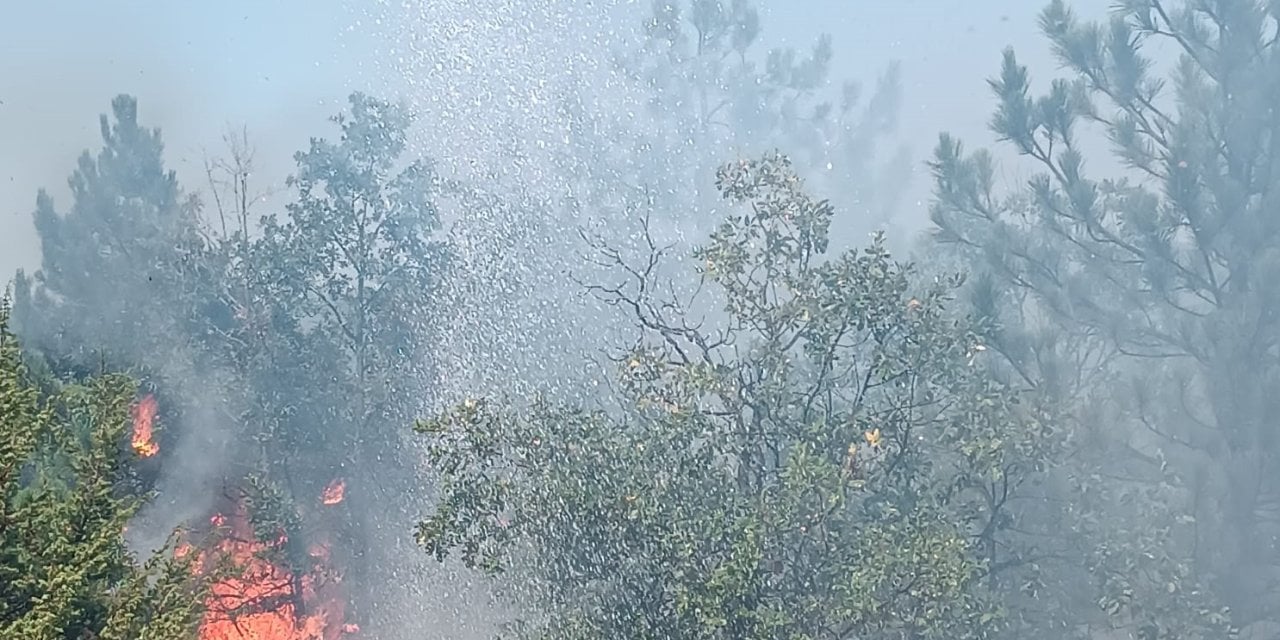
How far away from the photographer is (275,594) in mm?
15125

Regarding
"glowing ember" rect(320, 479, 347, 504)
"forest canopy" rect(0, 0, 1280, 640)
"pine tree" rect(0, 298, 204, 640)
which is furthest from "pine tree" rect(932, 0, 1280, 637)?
"glowing ember" rect(320, 479, 347, 504)

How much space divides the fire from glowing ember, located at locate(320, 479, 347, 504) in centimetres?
91

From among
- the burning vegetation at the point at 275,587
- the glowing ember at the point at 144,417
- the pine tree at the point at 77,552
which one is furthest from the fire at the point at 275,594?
the pine tree at the point at 77,552

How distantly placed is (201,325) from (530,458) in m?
10.5

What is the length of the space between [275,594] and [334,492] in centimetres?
233

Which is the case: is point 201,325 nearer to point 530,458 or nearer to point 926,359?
point 530,458

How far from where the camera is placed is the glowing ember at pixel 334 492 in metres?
17.0

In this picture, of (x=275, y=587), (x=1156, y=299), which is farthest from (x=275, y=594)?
(x=1156, y=299)

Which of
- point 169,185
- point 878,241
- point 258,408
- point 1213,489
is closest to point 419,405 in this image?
point 258,408

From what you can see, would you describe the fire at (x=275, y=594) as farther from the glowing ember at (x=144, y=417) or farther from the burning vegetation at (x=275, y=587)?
the glowing ember at (x=144, y=417)

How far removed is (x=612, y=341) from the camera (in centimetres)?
1841

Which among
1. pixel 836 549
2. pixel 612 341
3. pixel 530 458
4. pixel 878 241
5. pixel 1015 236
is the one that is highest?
pixel 612 341

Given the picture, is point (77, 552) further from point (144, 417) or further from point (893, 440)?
point (144, 417)

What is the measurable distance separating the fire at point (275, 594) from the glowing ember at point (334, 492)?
0.91 metres
